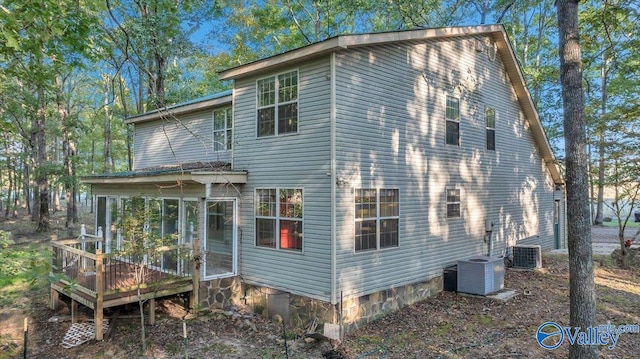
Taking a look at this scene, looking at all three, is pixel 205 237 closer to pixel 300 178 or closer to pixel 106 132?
pixel 300 178

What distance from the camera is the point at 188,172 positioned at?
802cm

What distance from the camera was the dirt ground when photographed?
678cm

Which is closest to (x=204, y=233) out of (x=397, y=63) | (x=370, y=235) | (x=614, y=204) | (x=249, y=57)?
(x=370, y=235)

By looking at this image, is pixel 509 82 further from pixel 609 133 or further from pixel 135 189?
pixel 135 189

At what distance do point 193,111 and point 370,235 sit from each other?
728 cm

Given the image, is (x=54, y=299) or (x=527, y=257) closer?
(x=54, y=299)

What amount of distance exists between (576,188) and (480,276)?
163 inches

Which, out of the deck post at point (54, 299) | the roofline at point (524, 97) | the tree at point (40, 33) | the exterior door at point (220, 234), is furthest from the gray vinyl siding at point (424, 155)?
the deck post at point (54, 299)

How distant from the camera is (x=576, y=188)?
19.5 ft

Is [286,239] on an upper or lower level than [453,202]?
lower

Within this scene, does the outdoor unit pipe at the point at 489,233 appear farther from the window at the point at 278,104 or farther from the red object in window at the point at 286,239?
the window at the point at 278,104

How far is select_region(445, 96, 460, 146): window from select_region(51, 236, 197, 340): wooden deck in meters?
7.68

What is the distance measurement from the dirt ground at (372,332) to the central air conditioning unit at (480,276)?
11.7 inches

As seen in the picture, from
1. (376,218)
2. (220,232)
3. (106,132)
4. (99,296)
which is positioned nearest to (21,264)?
(99,296)
